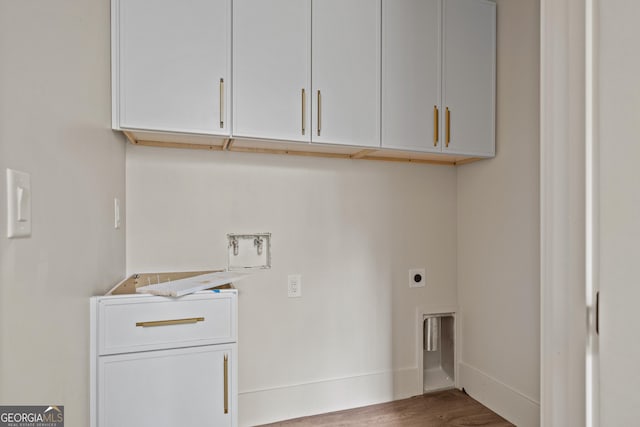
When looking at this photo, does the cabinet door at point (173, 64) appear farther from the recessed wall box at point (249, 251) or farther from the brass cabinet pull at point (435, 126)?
the brass cabinet pull at point (435, 126)

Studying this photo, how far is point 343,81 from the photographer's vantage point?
1792 mm

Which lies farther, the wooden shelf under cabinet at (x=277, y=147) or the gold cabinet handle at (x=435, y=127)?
the gold cabinet handle at (x=435, y=127)

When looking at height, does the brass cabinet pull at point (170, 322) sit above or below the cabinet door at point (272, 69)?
below

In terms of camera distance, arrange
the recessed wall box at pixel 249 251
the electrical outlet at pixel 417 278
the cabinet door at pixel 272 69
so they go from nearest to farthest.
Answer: the cabinet door at pixel 272 69 → the recessed wall box at pixel 249 251 → the electrical outlet at pixel 417 278

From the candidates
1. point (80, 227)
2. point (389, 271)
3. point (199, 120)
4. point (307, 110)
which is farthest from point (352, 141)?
point (80, 227)

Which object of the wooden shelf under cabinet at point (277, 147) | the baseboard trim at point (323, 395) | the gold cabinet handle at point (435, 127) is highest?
the gold cabinet handle at point (435, 127)

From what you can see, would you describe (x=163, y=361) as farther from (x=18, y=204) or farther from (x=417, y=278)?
(x=417, y=278)

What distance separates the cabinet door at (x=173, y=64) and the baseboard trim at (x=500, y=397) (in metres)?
2.06

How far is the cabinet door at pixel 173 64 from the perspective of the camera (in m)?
1.49
